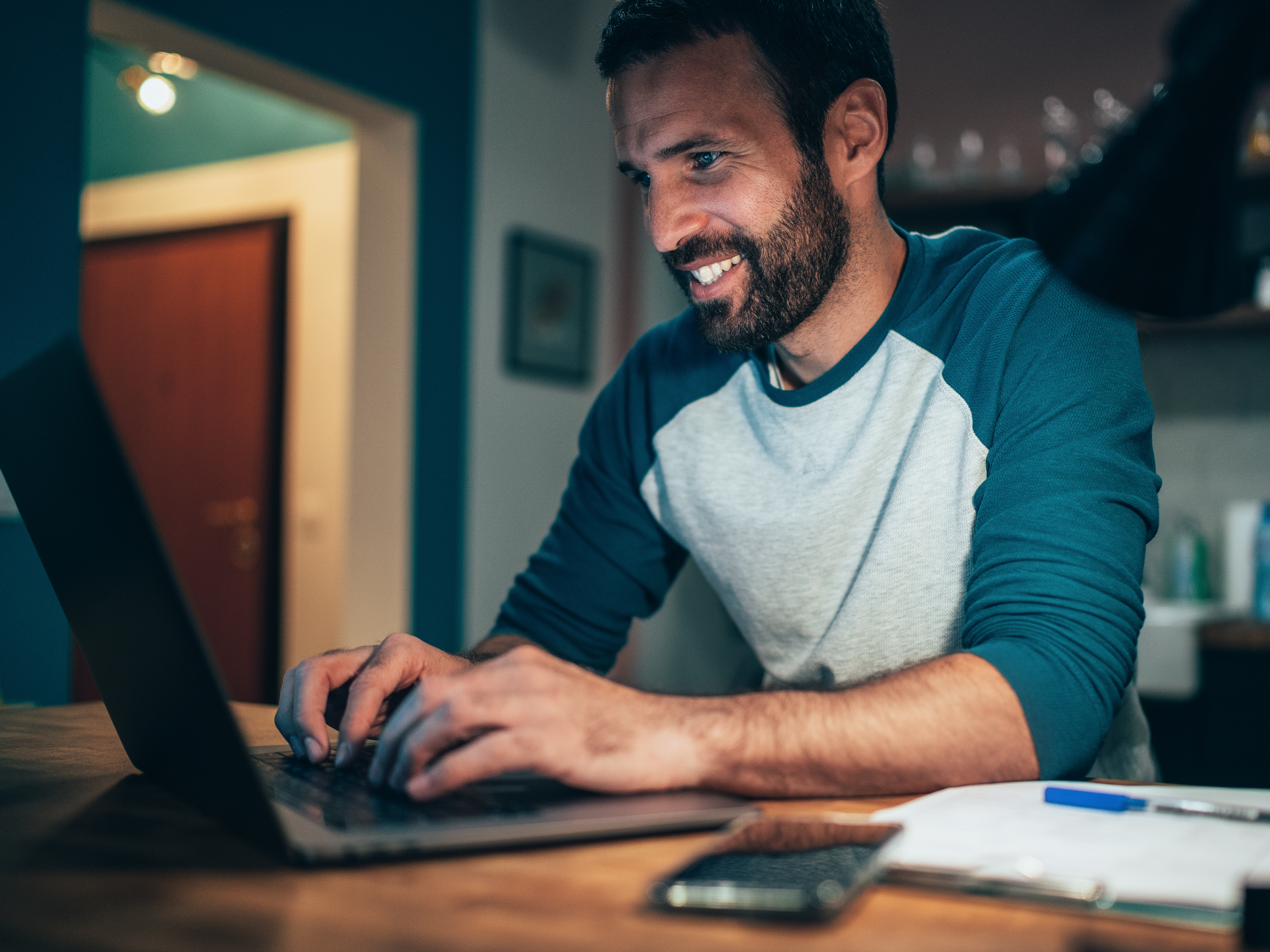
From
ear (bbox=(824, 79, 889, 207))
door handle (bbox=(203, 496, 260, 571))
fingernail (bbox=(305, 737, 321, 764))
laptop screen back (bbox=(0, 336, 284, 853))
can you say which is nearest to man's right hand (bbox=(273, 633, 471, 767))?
fingernail (bbox=(305, 737, 321, 764))

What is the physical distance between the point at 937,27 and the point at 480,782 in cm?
359

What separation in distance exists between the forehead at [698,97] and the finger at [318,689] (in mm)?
686

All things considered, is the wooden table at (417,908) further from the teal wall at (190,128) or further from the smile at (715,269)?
the teal wall at (190,128)

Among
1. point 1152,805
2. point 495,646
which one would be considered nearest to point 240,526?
point 495,646

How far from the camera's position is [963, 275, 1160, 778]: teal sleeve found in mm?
782

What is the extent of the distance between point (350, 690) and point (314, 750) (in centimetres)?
8

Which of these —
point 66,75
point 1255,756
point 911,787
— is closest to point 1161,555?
point 1255,756

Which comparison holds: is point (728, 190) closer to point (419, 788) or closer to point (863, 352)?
point (863, 352)

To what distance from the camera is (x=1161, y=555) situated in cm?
323

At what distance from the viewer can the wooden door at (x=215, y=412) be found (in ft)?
13.7

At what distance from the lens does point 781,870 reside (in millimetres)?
492

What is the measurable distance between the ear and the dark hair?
15 millimetres

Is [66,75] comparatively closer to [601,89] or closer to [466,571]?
[466,571]

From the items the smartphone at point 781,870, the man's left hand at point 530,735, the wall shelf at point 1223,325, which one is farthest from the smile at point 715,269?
the wall shelf at point 1223,325
